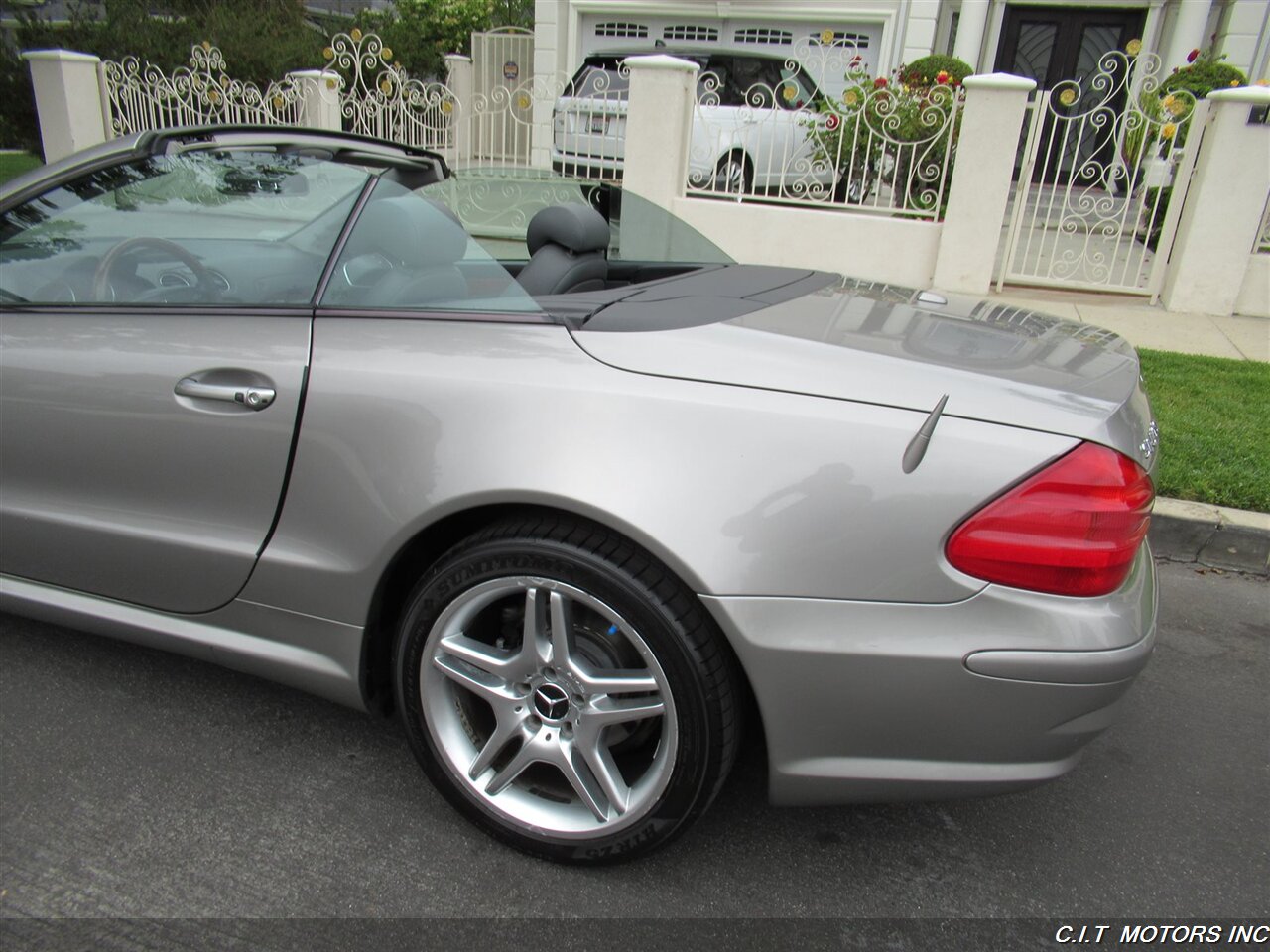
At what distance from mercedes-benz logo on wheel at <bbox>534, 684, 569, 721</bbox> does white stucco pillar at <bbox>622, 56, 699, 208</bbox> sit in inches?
251

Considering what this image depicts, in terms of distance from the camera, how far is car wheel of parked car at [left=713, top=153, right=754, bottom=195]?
809 cm

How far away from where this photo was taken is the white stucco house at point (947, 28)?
12.2 m

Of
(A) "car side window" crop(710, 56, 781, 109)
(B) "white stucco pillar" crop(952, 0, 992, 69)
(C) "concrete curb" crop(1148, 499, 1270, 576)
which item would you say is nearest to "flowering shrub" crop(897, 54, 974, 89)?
(B) "white stucco pillar" crop(952, 0, 992, 69)

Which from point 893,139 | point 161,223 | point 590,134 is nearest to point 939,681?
point 161,223

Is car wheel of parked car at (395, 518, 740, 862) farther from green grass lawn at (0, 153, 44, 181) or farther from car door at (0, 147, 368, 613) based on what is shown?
green grass lawn at (0, 153, 44, 181)

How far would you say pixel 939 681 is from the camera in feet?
5.60

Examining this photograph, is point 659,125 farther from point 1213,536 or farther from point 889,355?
point 889,355

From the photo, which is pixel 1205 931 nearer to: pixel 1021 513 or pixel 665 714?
pixel 1021 513

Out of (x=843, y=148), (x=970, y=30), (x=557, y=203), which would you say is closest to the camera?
(x=557, y=203)

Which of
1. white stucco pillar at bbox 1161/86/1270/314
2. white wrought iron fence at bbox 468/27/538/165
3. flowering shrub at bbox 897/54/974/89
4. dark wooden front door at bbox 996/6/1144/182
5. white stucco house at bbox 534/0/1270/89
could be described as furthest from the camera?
dark wooden front door at bbox 996/6/1144/182

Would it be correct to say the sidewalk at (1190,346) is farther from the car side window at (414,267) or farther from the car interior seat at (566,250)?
the car side window at (414,267)

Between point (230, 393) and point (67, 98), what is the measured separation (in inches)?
378

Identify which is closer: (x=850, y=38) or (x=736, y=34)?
(x=850, y=38)

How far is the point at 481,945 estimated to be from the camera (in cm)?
183
